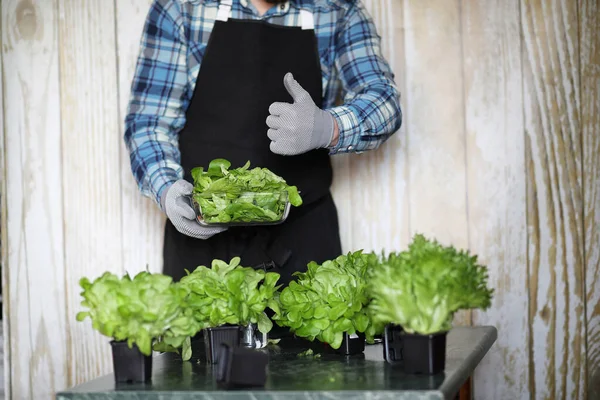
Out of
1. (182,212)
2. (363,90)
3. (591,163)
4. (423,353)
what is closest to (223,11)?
(363,90)

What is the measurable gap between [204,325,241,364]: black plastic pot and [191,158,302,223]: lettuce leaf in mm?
264

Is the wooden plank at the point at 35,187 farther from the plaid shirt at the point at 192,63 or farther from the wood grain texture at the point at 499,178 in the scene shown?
the wood grain texture at the point at 499,178

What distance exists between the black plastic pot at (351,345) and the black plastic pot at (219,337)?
0.18 metres

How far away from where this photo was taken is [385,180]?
2207mm

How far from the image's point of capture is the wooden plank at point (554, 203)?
2.10 m

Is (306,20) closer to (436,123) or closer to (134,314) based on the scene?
(436,123)

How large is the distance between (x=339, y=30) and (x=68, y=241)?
0.99 m

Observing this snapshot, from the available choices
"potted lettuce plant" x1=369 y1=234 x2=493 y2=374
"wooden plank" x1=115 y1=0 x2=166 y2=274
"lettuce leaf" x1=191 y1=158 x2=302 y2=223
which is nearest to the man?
"wooden plank" x1=115 y1=0 x2=166 y2=274

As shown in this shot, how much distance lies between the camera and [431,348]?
43.1 inches

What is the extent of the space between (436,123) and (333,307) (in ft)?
3.28

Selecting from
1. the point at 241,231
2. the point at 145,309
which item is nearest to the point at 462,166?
the point at 241,231

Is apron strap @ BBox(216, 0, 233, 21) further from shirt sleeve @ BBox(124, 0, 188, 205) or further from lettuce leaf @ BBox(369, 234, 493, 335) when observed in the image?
lettuce leaf @ BBox(369, 234, 493, 335)

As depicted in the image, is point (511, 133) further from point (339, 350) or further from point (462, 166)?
point (339, 350)

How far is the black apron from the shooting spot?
1.94 metres
